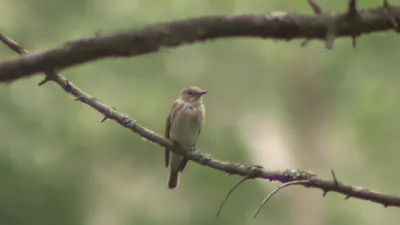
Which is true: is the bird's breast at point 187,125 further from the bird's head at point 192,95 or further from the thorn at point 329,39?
the thorn at point 329,39

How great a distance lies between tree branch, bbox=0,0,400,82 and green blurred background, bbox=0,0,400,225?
5066 millimetres

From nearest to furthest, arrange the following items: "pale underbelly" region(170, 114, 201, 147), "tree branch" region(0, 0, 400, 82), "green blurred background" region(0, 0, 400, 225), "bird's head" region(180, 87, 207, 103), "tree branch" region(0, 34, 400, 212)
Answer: "tree branch" region(0, 0, 400, 82) → "tree branch" region(0, 34, 400, 212) → "pale underbelly" region(170, 114, 201, 147) → "bird's head" region(180, 87, 207, 103) → "green blurred background" region(0, 0, 400, 225)

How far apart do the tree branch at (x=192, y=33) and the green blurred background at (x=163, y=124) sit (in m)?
5.07

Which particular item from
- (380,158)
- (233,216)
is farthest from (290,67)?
(233,216)

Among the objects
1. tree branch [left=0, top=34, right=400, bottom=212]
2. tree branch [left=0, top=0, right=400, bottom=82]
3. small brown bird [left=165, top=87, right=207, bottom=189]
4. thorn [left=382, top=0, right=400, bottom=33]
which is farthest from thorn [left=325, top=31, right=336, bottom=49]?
small brown bird [left=165, top=87, right=207, bottom=189]

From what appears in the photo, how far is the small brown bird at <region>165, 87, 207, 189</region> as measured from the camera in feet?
16.0

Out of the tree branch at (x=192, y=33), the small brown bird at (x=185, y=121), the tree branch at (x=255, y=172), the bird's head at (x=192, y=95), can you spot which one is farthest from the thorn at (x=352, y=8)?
the bird's head at (x=192, y=95)

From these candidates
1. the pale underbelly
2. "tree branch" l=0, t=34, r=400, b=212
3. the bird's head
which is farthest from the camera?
the bird's head

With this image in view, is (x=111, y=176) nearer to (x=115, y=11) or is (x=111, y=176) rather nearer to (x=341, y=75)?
(x=115, y=11)

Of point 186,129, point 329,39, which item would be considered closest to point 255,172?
point 329,39

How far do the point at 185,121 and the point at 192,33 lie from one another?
3.14 metres

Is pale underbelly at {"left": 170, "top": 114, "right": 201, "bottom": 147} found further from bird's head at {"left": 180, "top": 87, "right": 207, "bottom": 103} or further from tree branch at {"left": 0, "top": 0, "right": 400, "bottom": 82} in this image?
tree branch at {"left": 0, "top": 0, "right": 400, "bottom": 82}

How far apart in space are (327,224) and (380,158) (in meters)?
1.10

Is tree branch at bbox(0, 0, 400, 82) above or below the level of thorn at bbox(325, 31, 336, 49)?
above
